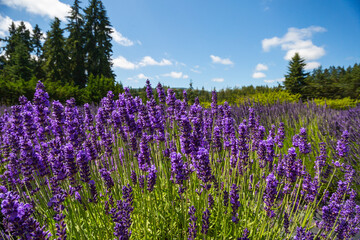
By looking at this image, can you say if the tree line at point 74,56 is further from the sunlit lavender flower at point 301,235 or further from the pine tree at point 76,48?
the sunlit lavender flower at point 301,235

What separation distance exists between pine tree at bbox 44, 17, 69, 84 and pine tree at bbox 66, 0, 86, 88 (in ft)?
4.90

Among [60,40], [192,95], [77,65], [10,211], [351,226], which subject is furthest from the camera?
[77,65]

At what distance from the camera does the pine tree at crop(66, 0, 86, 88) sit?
33.5 metres

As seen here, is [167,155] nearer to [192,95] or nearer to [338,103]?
[338,103]

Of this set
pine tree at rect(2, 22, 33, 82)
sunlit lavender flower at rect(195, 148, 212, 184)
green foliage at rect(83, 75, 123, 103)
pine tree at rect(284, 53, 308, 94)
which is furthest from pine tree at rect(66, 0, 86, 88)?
sunlit lavender flower at rect(195, 148, 212, 184)

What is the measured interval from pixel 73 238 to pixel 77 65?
122ft

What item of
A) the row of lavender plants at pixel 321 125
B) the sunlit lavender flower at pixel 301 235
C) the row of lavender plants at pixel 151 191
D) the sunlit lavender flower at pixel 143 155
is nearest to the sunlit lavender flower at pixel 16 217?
the row of lavender plants at pixel 151 191

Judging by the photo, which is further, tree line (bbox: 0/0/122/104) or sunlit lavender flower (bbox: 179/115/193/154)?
tree line (bbox: 0/0/122/104)

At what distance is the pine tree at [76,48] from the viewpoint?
33500mm

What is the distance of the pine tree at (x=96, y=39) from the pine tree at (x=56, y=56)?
376 cm

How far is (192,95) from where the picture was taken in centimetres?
2044

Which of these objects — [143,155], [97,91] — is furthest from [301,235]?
[97,91]

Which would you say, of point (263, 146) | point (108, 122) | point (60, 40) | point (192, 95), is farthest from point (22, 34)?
point (263, 146)

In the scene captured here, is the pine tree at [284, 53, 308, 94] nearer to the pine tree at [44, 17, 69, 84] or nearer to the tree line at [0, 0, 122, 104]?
the tree line at [0, 0, 122, 104]
